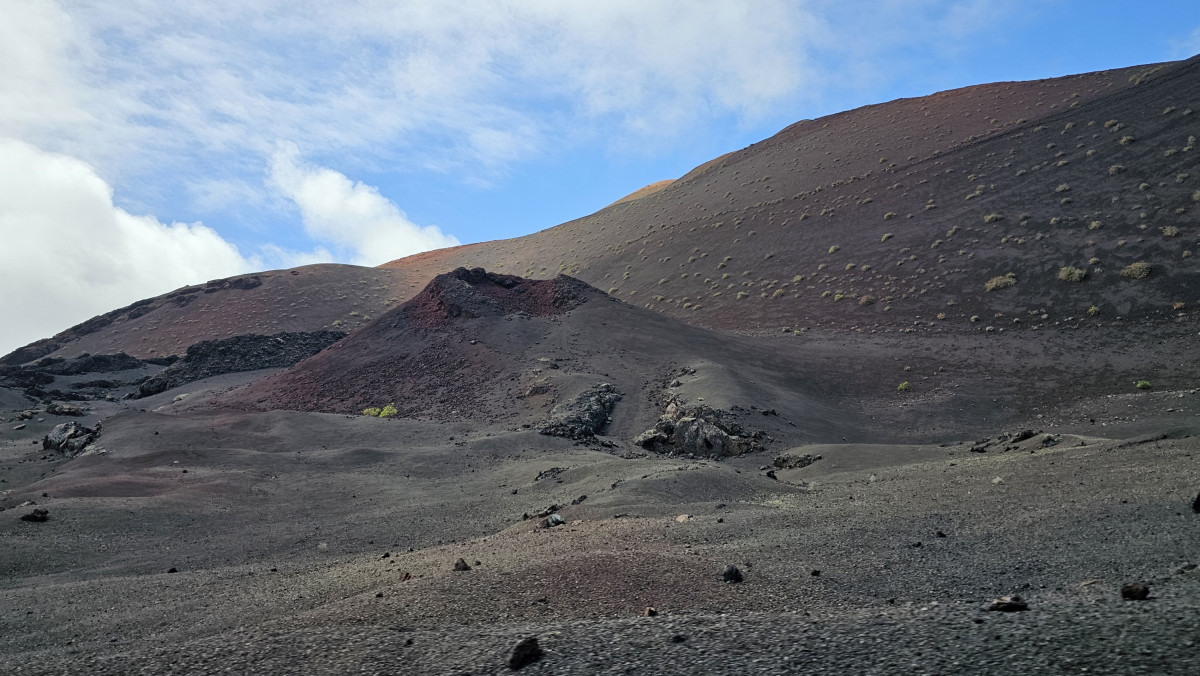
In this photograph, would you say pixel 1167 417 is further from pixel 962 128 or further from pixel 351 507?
pixel 962 128

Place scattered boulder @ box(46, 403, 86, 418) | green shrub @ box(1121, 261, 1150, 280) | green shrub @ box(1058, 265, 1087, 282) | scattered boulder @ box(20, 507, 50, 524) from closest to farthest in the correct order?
scattered boulder @ box(20, 507, 50, 524) → scattered boulder @ box(46, 403, 86, 418) → green shrub @ box(1121, 261, 1150, 280) → green shrub @ box(1058, 265, 1087, 282)

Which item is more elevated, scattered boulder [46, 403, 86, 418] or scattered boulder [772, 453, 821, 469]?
scattered boulder [46, 403, 86, 418]

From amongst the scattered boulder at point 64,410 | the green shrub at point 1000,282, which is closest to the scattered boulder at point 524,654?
the scattered boulder at point 64,410

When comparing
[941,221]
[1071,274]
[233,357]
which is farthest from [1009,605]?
Answer: [233,357]

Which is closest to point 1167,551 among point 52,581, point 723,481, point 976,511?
point 976,511

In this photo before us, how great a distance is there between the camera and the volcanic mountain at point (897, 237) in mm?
36719

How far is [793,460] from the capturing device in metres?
19.8

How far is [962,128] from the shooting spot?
60375 mm

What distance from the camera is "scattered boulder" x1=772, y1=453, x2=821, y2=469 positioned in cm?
1942

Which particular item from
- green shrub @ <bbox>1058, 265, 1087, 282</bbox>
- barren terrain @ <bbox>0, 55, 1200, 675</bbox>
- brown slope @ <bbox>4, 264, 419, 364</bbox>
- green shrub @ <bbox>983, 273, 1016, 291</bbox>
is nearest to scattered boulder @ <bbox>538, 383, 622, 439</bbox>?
barren terrain @ <bbox>0, 55, 1200, 675</bbox>

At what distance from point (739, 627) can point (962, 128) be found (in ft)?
216

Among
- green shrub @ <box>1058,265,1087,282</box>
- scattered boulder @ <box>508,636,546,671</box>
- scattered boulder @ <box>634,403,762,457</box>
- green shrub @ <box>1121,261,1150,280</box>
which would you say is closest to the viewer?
scattered boulder @ <box>508,636,546,671</box>

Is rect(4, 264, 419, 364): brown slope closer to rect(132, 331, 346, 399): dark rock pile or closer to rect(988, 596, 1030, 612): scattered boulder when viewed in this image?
rect(132, 331, 346, 399): dark rock pile

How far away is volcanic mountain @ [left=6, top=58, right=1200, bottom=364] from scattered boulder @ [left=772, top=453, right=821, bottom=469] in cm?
1996
